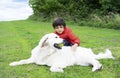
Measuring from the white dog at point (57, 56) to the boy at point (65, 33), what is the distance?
1.58 feet

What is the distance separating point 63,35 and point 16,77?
188 centimetres

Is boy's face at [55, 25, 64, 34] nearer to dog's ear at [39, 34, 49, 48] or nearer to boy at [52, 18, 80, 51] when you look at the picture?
boy at [52, 18, 80, 51]

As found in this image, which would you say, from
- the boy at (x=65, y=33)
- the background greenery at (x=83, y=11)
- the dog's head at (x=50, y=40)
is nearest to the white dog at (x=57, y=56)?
the dog's head at (x=50, y=40)

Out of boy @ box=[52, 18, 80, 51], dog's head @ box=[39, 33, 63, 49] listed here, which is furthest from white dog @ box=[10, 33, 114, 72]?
boy @ box=[52, 18, 80, 51]

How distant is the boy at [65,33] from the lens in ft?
23.8

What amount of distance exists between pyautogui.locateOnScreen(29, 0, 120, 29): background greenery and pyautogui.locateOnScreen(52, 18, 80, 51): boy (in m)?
12.4

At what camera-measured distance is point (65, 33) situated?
7547mm

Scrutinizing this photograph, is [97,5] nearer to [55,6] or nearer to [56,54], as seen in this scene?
[55,6]

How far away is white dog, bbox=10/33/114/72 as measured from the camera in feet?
21.2

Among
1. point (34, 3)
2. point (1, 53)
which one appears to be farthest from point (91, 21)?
point (1, 53)

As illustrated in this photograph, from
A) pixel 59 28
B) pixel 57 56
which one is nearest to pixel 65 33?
pixel 59 28

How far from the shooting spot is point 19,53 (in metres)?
9.09

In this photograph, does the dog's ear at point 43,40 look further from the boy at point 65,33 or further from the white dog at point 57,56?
the boy at point 65,33

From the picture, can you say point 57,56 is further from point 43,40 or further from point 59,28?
point 59,28
